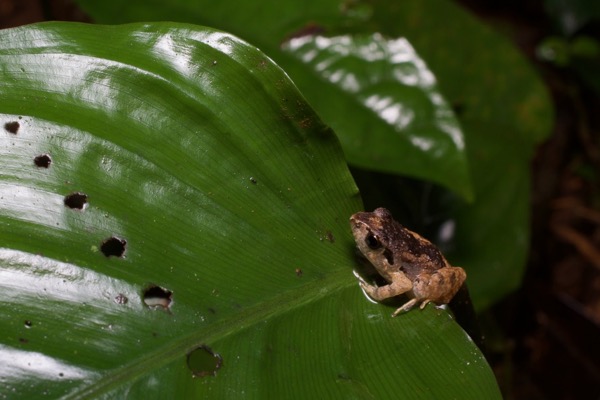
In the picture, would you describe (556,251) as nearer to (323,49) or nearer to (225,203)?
(323,49)

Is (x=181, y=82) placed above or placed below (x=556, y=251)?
above

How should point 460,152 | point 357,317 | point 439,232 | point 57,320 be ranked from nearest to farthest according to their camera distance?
point 57,320 < point 357,317 < point 460,152 < point 439,232

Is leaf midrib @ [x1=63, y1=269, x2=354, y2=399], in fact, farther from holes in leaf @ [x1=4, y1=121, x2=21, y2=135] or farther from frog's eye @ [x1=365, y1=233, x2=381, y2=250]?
holes in leaf @ [x1=4, y1=121, x2=21, y2=135]

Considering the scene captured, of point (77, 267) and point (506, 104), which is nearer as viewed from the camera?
point (77, 267)

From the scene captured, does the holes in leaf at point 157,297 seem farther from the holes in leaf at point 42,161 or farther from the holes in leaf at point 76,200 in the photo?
the holes in leaf at point 42,161

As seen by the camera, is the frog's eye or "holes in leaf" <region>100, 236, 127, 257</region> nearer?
"holes in leaf" <region>100, 236, 127, 257</region>

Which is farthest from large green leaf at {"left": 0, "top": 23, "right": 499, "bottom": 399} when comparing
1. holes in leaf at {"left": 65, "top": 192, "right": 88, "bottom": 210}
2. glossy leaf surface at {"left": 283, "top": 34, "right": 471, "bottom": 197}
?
glossy leaf surface at {"left": 283, "top": 34, "right": 471, "bottom": 197}

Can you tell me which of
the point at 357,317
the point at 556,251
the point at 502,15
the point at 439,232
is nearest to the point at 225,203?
the point at 357,317
